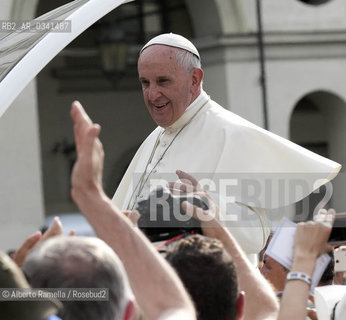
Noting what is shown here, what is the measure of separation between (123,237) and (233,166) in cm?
221

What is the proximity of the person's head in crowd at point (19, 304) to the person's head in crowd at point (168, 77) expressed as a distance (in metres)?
2.36

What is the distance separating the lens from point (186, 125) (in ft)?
16.5

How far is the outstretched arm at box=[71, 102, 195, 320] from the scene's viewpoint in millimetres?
2457

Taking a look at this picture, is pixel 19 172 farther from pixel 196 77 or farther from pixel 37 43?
pixel 196 77

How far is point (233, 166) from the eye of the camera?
4.73 meters

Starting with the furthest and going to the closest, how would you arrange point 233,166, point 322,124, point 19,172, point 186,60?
1. point 322,124
2. point 19,172
3. point 186,60
4. point 233,166

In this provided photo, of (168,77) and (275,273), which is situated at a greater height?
(168,77)

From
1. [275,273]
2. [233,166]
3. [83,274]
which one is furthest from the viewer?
[233,166]

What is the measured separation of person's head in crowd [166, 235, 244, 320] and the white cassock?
139cm

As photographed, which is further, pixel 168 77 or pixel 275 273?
pixel 168 77

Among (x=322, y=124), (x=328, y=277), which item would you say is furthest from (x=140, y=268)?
(x=322, y=124)

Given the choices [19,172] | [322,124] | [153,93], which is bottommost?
[19,172]

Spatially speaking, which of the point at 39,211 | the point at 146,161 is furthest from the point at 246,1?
the point at 146,161
